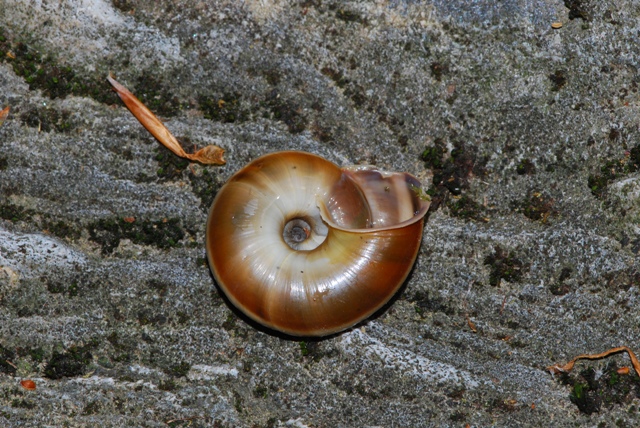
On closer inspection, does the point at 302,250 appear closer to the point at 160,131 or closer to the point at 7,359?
the point at 160,131

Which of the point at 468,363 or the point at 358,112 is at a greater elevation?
the point at 358,112

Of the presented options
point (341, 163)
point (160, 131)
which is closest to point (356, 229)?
point (341, 163)

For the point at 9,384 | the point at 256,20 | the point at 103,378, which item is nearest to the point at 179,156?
the point at 256,20

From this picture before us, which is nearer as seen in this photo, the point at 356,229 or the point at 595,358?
the point at 356,229

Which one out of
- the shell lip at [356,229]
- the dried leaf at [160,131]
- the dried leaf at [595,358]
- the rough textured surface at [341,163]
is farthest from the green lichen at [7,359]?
the dried leaf at [595,358]

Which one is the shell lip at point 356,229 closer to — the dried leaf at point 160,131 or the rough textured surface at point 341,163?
the rough textured surface at point 341,163

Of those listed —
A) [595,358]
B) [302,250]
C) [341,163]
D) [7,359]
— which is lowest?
[7,359]

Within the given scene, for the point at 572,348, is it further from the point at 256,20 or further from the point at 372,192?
the point at 256,20
